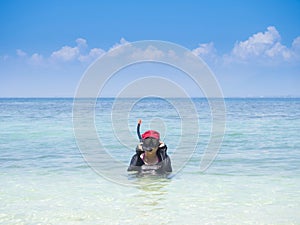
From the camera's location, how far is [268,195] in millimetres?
7648

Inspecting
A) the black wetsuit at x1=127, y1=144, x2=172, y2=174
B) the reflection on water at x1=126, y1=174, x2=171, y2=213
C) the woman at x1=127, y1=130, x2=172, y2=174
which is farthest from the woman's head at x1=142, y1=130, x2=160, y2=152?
the reflection on water at x1=126, y1=174, x2=171, y2=213

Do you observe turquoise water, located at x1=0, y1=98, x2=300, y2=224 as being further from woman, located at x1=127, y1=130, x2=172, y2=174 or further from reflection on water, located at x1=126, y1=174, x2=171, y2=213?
woman, located at x1=127, y1=130, x2=172, y2=174

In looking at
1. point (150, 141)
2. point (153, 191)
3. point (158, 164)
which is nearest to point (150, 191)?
point (153, 191)

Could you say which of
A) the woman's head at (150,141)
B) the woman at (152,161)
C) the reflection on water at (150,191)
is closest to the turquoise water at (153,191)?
the reflection on water at (150,191)

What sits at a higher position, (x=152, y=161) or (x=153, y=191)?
(x=152, y=161)

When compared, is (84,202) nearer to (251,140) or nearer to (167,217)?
(167,217)

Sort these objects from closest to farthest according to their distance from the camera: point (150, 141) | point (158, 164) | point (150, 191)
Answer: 1. point (150, 191)
2. point (150, 141)
3. point (158, 164)

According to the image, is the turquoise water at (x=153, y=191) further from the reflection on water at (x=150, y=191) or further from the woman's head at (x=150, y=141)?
the woman's head at (x=150, y=141)

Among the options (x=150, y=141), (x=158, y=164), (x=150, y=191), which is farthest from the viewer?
(x=158, y=164)

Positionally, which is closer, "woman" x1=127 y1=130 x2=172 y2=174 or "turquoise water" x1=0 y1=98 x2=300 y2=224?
"turquoise water" x1=0 y1=98 x2=300 y2=224

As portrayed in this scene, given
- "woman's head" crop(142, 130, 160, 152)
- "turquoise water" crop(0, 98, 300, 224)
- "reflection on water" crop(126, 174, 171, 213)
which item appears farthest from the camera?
"woman's head" crop(142, 130, 160, 152)

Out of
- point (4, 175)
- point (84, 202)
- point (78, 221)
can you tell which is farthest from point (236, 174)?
point (4, 175)

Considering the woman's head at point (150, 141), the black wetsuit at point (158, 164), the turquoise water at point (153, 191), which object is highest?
the woman's head at point (150, 141)

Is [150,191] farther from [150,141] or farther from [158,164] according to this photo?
[158,164]
